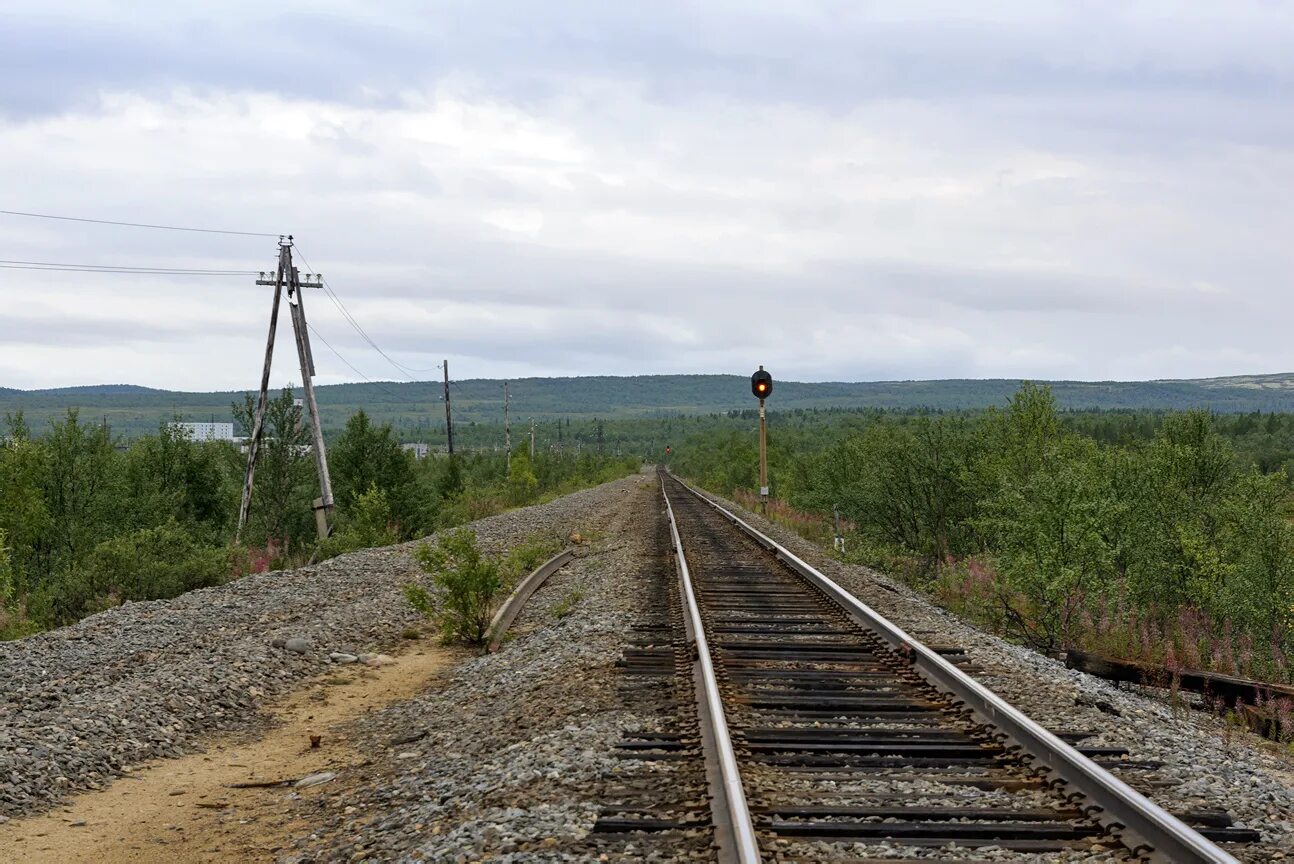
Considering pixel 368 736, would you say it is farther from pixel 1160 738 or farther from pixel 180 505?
pixel 180 505

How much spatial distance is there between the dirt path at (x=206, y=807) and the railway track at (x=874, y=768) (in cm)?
234

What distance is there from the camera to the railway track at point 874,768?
185 inches

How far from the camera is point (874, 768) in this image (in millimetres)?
5934

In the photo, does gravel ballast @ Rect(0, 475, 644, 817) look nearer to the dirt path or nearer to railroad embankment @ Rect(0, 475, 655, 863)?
railroad embankment @ Rect(0, 475, 655, 863)

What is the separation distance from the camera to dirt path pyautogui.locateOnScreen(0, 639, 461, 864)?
6.05 metres

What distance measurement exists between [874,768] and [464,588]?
744cm

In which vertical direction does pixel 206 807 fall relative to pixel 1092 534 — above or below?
below

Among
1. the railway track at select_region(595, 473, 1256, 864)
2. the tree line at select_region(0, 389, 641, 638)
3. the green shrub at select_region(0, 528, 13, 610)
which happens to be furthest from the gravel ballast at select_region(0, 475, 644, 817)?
the green shrub at select_region(0, 528, 13, 610)

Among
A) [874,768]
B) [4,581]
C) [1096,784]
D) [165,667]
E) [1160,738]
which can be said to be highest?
[1096,784]

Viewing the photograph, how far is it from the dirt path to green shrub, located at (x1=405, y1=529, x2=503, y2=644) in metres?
2.96

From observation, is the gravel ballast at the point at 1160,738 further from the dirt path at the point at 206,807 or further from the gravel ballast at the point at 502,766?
the dirt path at the point at 206,807

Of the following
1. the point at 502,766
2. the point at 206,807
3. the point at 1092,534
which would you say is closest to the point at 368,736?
the point at 206,807

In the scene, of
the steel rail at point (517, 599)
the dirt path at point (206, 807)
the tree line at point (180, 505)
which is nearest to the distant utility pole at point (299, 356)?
Answer: the tree line at point (180, 505)

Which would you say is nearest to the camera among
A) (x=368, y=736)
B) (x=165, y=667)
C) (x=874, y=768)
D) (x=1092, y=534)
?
(x=874, y=768)
